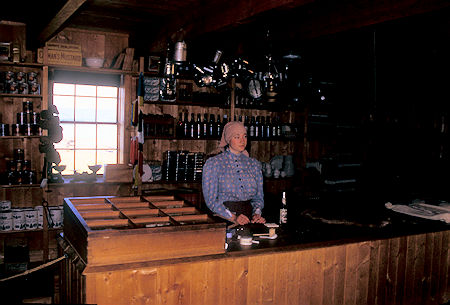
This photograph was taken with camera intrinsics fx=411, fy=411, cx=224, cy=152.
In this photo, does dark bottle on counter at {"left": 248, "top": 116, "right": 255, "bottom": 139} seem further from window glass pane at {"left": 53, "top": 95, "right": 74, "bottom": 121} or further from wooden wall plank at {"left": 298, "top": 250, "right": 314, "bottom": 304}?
wooden wall plank at {"left": 298, "top": 250, "right": 314, "bottom": 304}

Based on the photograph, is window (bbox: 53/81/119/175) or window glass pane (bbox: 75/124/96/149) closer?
window (bbox: 53/81/119/175)

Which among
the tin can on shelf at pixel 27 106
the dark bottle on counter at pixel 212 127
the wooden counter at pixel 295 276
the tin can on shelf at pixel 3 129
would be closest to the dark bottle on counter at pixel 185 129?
the dark bottle on counter at pixel 212 127

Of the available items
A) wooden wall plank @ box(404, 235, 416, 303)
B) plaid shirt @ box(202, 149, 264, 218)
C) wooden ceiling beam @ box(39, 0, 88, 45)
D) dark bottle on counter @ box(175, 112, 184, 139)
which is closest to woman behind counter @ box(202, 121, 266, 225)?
plaid shirt @ box(202, 149, 264, 218)

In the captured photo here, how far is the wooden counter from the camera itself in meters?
2.39

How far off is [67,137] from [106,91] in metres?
0.86

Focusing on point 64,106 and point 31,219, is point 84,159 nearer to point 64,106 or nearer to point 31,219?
point 64,106

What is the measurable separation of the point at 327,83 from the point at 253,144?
62.5 inches

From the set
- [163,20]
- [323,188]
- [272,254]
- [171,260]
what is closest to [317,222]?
[272,254]

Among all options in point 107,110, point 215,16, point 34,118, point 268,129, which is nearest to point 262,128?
point 268,129

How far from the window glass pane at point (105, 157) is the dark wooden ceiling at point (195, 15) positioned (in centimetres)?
166

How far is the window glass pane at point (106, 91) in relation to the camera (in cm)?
598

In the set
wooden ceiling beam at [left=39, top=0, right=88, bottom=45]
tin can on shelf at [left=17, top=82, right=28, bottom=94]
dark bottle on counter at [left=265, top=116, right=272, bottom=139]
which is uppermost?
wooden ceiling beam at [left=39, top=0, right=88, bottom=45]

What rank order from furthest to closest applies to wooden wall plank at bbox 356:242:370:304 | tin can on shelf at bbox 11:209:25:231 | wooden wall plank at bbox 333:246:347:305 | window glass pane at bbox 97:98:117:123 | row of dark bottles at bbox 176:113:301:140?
row of dark bottles at bbox 176:113:301:140
window glass pane at bbox 97:98:117:123
tin can on shelf at bbox 11:209:25:231
wooden wall plank at bbox 356:242:370:304
wooden wall plank at bbox 333:246:347:305

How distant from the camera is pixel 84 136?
595 cm
